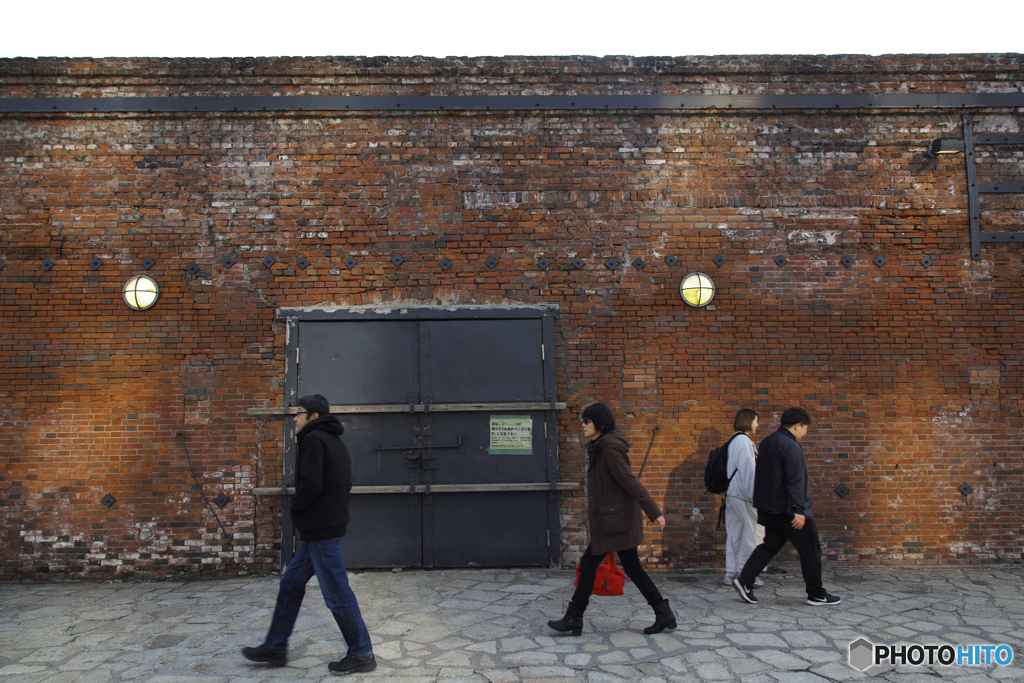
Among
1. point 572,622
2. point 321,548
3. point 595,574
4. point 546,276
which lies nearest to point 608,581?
point 595,574

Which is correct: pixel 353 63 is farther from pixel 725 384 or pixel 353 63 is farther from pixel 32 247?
pixel 725 384

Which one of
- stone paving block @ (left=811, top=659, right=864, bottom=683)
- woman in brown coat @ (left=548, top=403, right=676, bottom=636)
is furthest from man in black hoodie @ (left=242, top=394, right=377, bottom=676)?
stone paving block @ (left=811, top=659, right=864, bottom=683)

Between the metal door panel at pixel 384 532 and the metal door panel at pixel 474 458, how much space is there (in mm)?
444

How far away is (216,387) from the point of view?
6.42 metres

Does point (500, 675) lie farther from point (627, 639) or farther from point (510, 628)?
point (627, 639)

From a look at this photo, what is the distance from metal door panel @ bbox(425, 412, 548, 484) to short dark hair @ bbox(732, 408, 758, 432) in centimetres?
189

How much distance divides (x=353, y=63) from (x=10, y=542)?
5967 mm

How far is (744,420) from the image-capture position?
233 inches

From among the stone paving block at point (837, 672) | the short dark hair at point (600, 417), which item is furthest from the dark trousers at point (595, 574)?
the stone paving block at point (837, 672)

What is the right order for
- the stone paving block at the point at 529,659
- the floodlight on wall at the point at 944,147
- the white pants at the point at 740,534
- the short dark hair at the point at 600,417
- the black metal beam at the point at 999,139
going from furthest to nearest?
the black metal beam at the point at 999,139, the floodlight on wall at the point at 944,147, the white pants at the point at 740,534, the short dark hair at the point at 600,417, the stone paving block at the point at 529,659

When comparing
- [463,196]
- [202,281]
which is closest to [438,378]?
[463,196]

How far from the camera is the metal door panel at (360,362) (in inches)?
253

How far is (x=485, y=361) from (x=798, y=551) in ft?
10.9

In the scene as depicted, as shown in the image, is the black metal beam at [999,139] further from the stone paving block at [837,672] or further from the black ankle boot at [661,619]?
the black ankle boot at [661,619]
